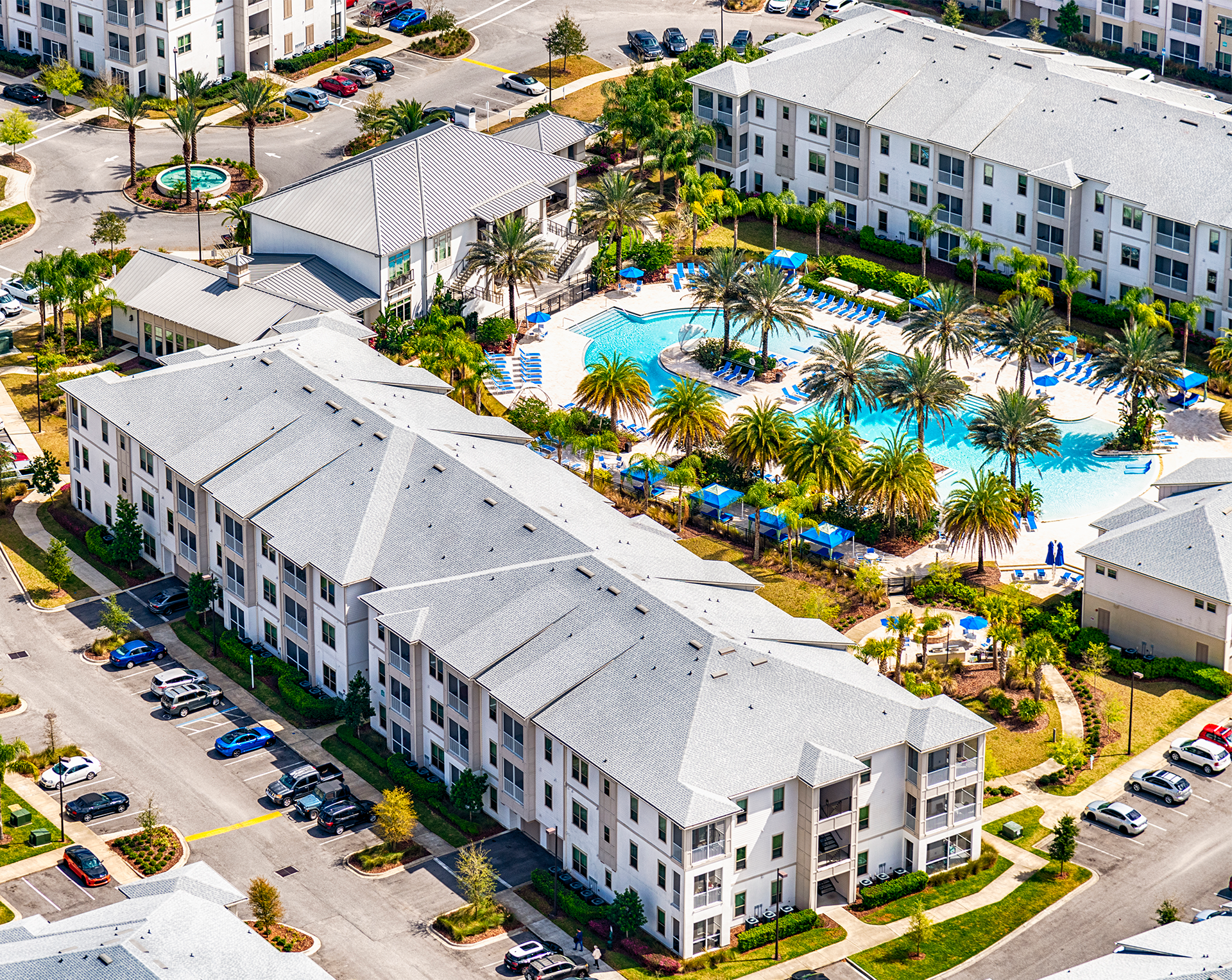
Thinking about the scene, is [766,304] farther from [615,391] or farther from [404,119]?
[404,119]

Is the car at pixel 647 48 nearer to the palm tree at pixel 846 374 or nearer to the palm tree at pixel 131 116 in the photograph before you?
the palm tree at pixel 131 116

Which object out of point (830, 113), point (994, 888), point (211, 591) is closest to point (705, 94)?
point (830, 113)

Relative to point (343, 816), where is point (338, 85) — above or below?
above

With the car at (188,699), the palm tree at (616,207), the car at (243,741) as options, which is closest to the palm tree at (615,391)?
the palm tree at (616,207)

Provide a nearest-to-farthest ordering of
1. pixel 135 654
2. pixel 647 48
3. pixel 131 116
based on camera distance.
A: pixel 135 654 < pixel 131 116 < pixel 647 48

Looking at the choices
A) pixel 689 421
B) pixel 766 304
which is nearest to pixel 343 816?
pixel 689 421

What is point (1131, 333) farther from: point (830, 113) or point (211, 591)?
point (211, 591)
